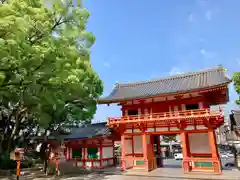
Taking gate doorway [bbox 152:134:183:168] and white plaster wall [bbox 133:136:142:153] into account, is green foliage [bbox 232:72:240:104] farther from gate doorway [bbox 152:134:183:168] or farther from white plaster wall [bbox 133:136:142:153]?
white plaster wall [bbox 133:136:142:153]

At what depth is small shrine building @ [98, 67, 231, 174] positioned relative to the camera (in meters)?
15.0

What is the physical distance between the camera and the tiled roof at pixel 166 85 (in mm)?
16875

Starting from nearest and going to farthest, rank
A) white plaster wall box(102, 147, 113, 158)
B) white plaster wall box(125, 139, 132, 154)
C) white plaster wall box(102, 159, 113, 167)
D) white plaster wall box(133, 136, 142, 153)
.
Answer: white plaster wall box(133, 136, 142, 153) → white plaster wall box(125, 139, 132, 154) → white plaster wall box(102, 159, 113, 167) → white plaster wall box(102, 147, 113, 158)

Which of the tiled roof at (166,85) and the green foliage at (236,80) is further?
the green foliage at (236,80)

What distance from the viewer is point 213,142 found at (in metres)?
14.6

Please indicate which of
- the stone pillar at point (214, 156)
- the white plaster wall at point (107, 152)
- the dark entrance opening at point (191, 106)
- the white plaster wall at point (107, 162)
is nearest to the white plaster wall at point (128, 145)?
the white plaster wall at point (107, 152)

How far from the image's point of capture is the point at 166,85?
19391mm

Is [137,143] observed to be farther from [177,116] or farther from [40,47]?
[40,47]

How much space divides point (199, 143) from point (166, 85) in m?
6.07

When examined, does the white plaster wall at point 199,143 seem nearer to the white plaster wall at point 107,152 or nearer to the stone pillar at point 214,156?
the stone pillar at point 214,156

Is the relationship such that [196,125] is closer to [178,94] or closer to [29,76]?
[178,94]

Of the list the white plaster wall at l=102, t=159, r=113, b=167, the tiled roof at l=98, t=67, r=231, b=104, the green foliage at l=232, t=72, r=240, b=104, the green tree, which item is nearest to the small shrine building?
the tiled roof at l=98, t=67, r=231, b=104

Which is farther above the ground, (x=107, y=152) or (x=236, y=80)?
(x=236, y=80)

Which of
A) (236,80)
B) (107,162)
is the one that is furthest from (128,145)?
(236,80)
